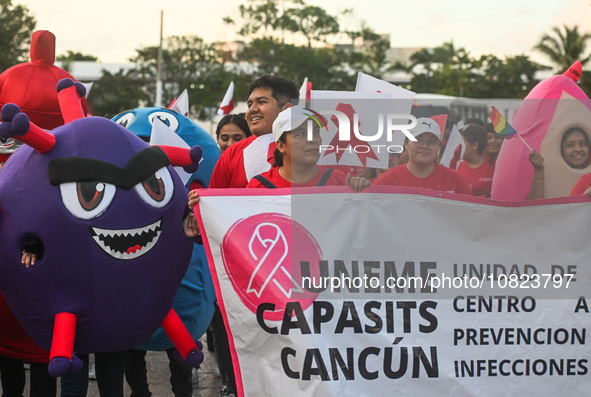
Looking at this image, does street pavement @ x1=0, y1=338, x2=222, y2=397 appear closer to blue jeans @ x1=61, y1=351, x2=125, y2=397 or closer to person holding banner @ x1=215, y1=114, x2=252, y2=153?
blue jeans @ x1=61, y1=351, x2=125, y2=397

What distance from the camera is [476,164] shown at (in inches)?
236

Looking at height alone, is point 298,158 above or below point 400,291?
above

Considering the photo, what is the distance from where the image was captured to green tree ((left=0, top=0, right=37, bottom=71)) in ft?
81.0

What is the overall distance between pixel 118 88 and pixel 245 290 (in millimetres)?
40848

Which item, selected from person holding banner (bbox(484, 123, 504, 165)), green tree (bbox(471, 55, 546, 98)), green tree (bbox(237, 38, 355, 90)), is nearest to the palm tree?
green tree (bbox(471, 55, 546, 98))

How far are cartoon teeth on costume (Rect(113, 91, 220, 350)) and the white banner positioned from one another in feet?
2.72

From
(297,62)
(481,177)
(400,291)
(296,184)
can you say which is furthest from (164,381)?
(297,62)

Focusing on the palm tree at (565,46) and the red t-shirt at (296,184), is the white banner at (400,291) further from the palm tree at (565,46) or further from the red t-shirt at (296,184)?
the palm tree at (565,46)

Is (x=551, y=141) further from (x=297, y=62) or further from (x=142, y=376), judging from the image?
(x=297, y=62)

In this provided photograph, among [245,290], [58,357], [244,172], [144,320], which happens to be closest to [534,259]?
[245,290]

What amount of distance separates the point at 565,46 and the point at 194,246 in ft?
137

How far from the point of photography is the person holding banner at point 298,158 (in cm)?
331

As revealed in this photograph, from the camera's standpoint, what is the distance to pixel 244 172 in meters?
3.80

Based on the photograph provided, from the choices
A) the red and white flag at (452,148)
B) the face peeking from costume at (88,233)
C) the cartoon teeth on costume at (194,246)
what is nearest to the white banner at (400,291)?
the face peeking from costume at (88,233)
